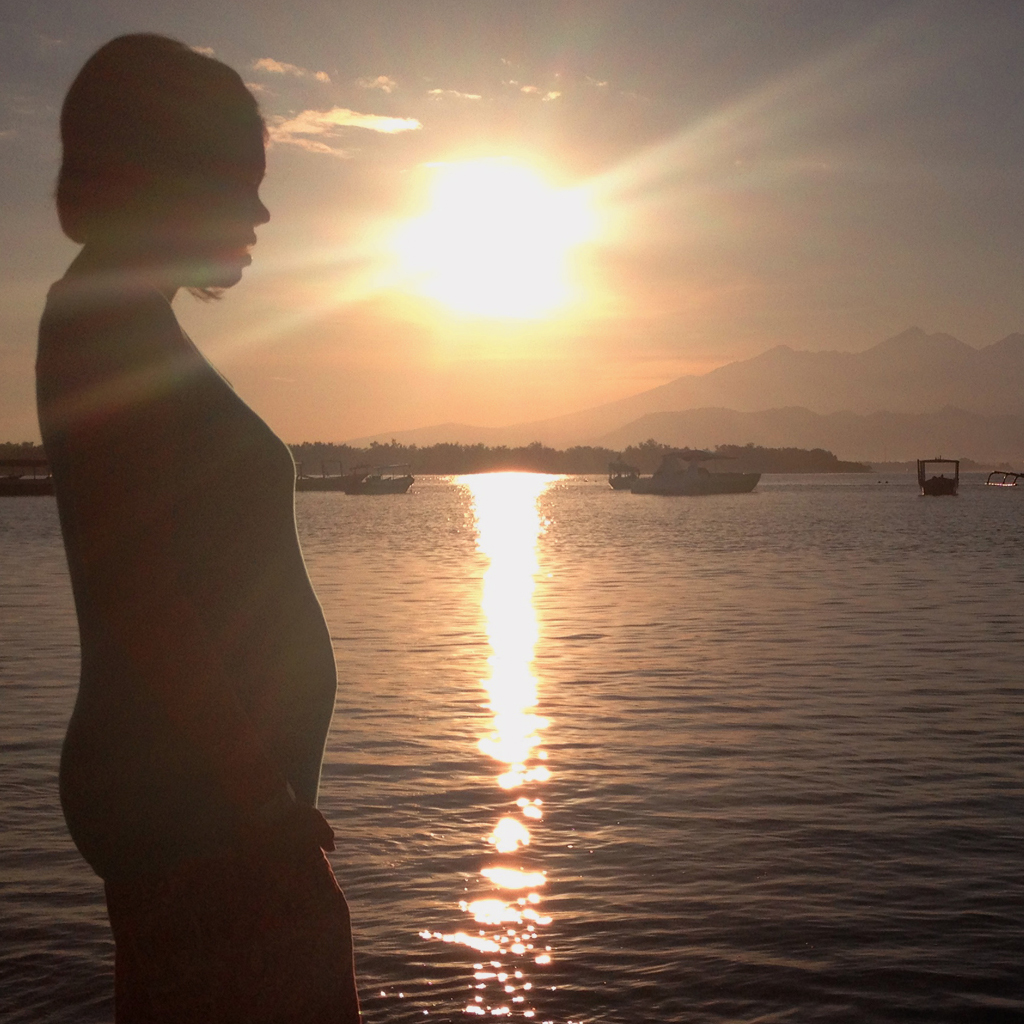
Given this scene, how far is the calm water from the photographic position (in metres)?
5.44

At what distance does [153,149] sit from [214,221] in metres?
0.16

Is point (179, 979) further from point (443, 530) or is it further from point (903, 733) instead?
point (443, 530)

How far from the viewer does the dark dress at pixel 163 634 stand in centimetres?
187

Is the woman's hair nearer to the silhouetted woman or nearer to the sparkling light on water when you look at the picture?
the silhouetted woman

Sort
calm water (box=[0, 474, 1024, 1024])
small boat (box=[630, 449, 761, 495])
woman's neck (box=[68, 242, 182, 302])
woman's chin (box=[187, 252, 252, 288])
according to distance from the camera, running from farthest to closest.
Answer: small boat (box=[630, 449, 761, 495])
calm water (box=[0, 474, 1024, 1024])
woman's chin (box=[187, 252, 252, 288])
woman's neck (box=[68, 242, 182, 302])

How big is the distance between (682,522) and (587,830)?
191 ft

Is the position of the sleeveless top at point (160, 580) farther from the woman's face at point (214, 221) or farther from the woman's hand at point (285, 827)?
the woman's face at point (214, 221)

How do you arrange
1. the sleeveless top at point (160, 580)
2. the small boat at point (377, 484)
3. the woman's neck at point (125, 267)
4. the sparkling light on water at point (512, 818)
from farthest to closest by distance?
the small boat at point (377, 484), the sparkling light on water at point (512, 818), the woman's neck at point (125, 267), the sleeveless top at point (160, 580)

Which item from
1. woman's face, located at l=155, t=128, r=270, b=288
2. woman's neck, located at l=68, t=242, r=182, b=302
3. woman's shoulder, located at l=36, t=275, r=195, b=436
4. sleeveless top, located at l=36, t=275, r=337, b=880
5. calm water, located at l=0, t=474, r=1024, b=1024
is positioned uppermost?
woman's face, located at l=155, t=128, r=270, b=288

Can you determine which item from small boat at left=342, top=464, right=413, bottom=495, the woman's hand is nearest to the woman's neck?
the woman's hand

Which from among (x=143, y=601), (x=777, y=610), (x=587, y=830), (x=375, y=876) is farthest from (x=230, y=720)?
(x=777, y=610)

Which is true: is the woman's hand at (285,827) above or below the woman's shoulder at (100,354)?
below

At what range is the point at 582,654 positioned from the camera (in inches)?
666

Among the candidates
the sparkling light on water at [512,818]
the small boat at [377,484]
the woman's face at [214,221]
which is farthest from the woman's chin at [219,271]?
the small boat at [377,484]
